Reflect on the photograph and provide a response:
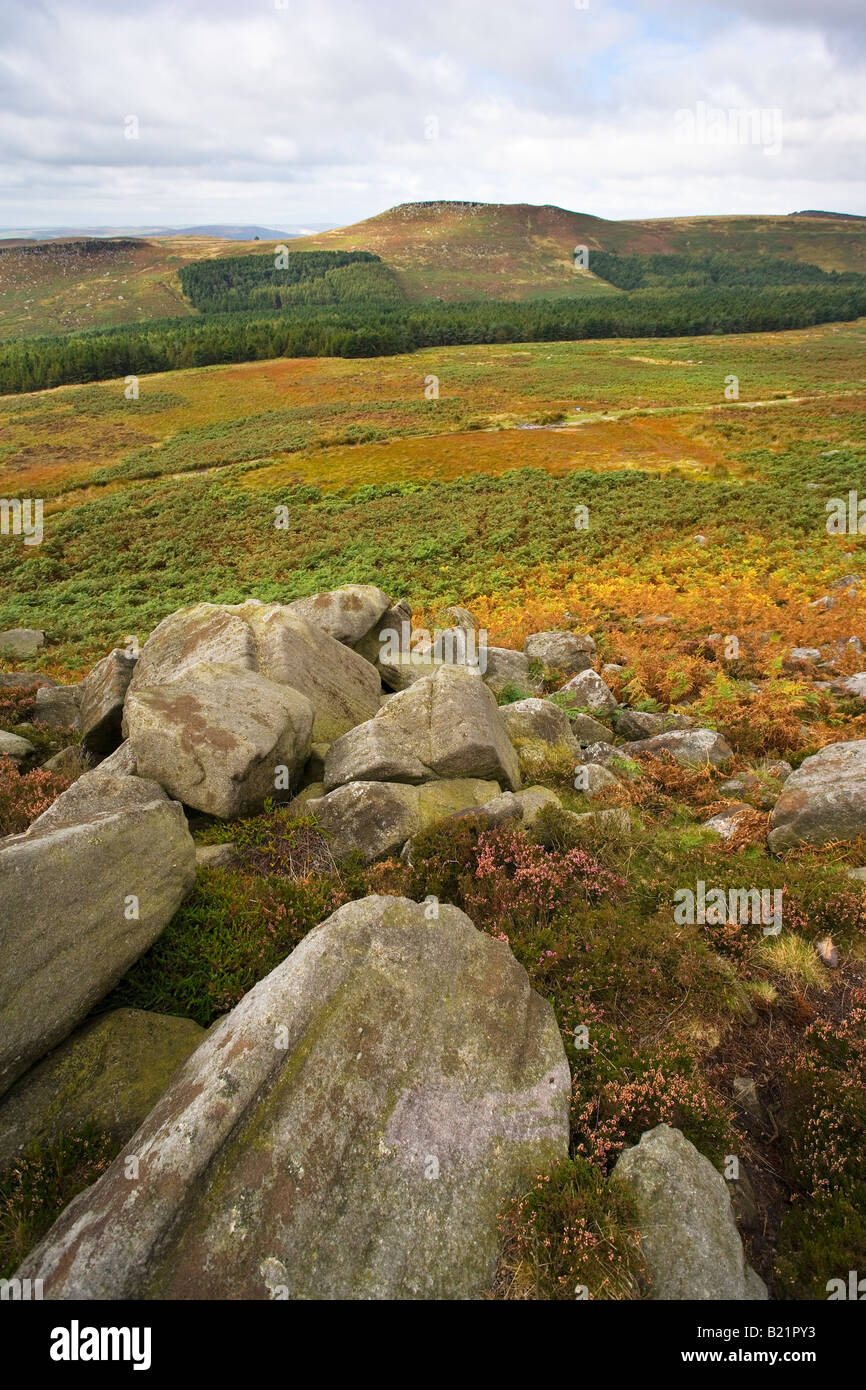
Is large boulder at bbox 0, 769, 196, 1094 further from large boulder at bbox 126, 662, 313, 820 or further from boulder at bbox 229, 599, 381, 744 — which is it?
boulder at bbox 229, 599, 381, 744

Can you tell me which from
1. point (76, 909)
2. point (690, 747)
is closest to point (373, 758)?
point (76, 909)

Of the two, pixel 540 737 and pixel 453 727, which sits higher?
pixel 453 727

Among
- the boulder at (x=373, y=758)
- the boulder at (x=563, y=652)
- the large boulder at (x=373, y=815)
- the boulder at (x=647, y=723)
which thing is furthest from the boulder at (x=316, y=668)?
the boulder at (x=563, y=652)

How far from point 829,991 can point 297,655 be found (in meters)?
9.07

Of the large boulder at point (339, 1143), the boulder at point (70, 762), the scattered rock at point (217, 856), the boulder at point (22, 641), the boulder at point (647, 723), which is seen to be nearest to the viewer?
the large boulder at point (339, 1143)

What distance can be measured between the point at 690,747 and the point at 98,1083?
10424 mm

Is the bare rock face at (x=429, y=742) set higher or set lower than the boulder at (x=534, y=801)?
higher

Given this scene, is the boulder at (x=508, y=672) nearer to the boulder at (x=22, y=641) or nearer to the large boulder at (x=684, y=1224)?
the large boulder at (x=684, y=1224)

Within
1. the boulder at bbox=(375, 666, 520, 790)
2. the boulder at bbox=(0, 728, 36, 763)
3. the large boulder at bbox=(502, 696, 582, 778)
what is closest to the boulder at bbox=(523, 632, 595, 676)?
the large boulder at bbox=(502, 696, 582, 778)

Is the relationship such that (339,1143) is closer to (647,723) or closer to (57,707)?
(647,723)

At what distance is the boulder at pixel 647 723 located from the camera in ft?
46.2

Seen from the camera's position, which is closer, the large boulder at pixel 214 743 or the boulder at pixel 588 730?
the large boulder at pixel 214 743

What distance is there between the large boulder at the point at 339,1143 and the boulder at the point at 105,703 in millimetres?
7186

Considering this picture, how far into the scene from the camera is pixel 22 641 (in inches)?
1164
